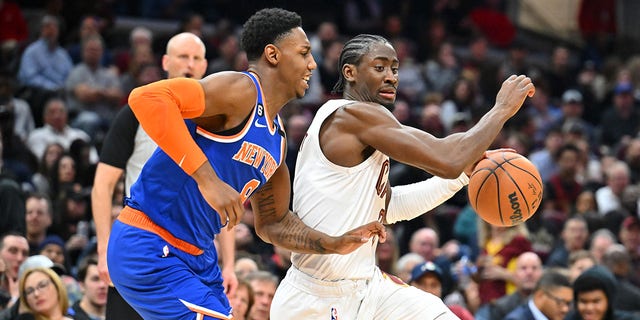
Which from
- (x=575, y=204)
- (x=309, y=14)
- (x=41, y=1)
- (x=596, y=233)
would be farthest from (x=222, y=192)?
(x=309, y=14)

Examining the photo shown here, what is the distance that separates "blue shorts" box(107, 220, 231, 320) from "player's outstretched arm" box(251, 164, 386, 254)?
724 millimetres

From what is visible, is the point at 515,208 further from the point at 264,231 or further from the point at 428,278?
the point at 428,278

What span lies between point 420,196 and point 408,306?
2.52 ft

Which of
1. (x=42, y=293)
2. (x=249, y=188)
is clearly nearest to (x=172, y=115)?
(x=249, y=188)

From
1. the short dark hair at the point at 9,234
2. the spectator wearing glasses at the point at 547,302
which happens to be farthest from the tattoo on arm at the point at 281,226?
the spectator wearing glasses at the point at 547,302

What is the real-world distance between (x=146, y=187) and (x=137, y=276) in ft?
1.36

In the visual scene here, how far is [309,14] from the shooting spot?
18.0 m

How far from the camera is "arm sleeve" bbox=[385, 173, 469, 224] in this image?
19.8 feet

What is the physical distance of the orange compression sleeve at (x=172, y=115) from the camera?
179 inches

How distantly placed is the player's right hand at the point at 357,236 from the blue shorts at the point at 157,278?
71cm

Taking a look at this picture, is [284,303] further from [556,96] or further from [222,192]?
[556,96]

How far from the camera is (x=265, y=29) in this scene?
5.18 m

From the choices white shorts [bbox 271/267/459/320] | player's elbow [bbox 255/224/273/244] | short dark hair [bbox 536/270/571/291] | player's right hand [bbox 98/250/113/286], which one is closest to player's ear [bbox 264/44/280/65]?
player's elbow [bbox 255/224/273/244]

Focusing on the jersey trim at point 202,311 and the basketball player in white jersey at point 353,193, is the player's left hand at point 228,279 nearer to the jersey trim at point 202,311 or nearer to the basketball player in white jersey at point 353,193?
the basketball player in white jersey at point 353,193
